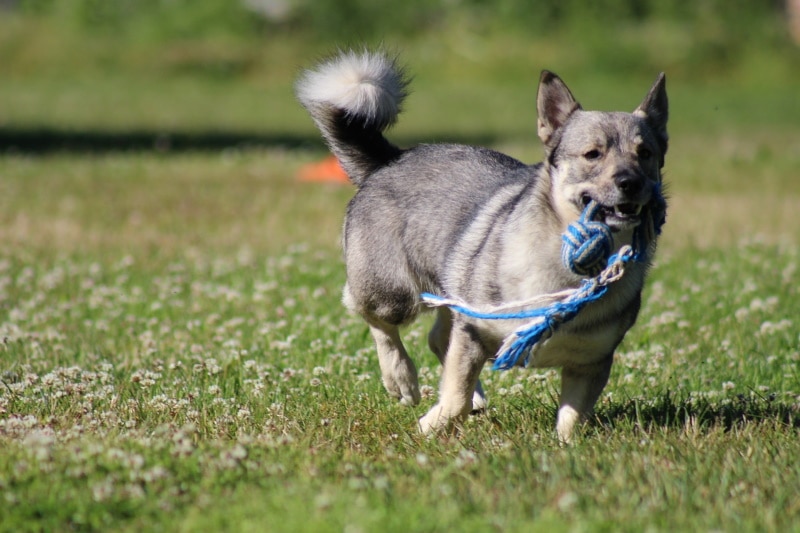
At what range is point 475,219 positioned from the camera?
4.63 metres

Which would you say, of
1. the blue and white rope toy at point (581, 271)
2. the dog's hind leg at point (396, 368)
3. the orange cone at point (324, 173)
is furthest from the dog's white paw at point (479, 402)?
the orange cone at point (324, 173)

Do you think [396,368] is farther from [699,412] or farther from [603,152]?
[603,152]

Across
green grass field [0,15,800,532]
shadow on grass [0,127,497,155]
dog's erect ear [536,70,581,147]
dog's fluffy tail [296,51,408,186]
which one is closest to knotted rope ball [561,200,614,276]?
dog's erect ear [536,70,581,147]

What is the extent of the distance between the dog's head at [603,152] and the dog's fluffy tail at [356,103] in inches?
42.2

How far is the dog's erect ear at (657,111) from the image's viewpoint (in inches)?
171

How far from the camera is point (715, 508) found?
3.36m

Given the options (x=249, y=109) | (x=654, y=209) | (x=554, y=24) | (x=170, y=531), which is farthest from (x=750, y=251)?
(x=554, y=24)

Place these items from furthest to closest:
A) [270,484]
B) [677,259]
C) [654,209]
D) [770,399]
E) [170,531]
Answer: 1. [677,259]
2. [770,399]
3. [654,209]
4. [270,484]
5. [170,531]

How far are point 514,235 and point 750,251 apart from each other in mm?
5191

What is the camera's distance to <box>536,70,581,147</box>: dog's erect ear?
4.39 m

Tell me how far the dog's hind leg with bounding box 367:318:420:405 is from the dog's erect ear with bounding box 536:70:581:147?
1.31 m

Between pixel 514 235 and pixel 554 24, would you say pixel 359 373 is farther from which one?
pixel 554 24

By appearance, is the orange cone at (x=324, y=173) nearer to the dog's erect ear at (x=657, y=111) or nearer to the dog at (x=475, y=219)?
the dog at (x=475, y=219)

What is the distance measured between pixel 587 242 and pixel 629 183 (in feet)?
0.89
